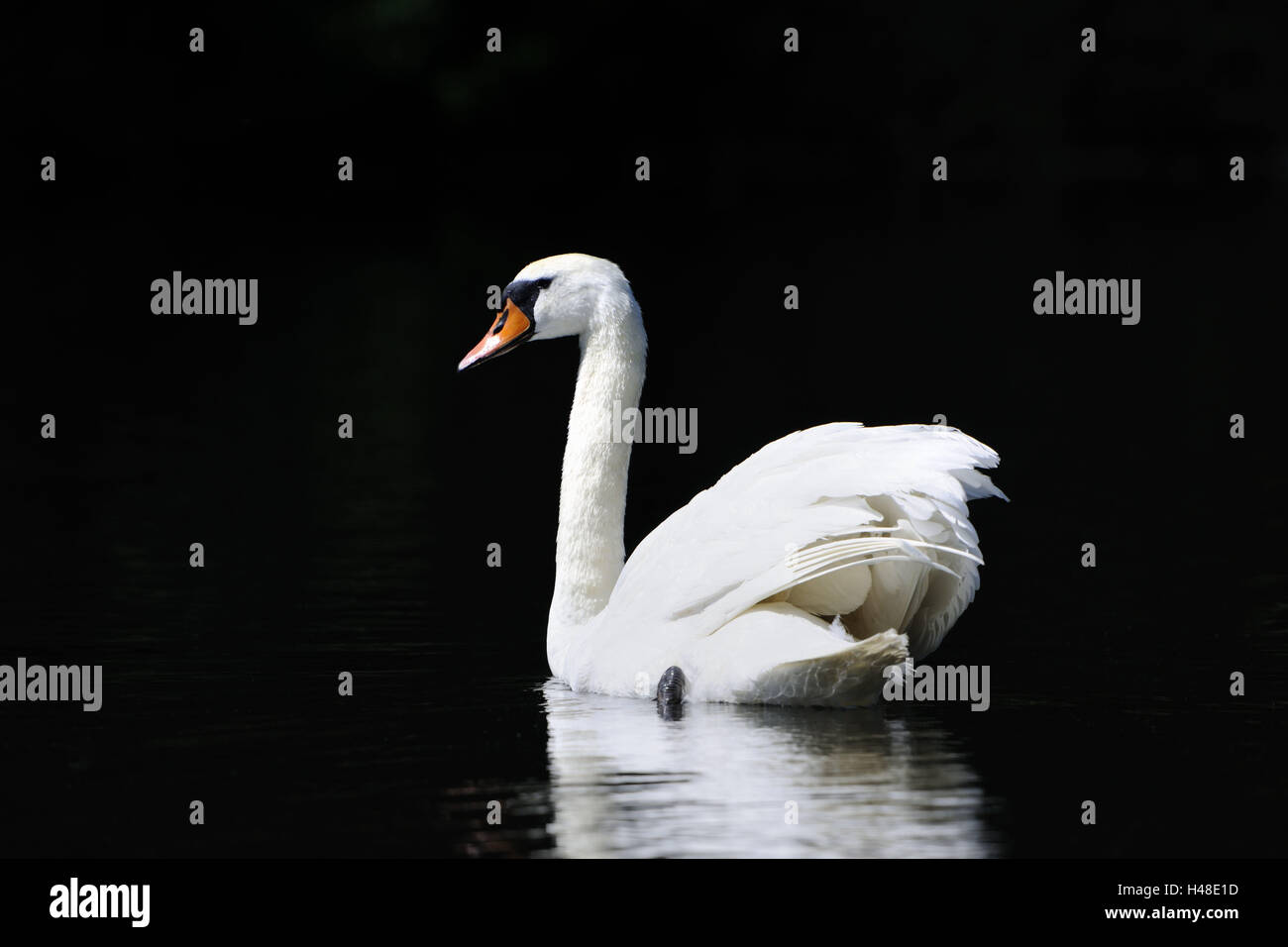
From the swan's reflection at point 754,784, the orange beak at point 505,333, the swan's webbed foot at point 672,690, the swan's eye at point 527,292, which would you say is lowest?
the swan's reflection at point 754,784

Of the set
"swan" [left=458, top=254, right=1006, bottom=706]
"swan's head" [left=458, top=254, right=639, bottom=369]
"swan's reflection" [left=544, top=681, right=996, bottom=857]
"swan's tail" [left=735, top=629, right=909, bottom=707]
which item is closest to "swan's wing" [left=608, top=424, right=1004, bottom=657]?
"swan" [left=458, top=254, right=1006, bottom=706]

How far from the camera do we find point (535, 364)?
78.4 feet

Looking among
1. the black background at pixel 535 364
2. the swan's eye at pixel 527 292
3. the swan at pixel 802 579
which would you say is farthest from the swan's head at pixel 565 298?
the black background at pixel 535 364

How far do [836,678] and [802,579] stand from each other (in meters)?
0.46

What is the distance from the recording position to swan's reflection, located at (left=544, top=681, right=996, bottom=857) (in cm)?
689

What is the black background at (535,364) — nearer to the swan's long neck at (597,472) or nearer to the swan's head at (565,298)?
the swan's long neck at (597,472)

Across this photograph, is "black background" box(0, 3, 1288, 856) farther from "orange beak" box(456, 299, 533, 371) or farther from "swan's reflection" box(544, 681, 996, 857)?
"orange beak" box(456, 299, 533, 371)

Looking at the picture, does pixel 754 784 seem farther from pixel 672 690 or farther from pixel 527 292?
pixel 527 292

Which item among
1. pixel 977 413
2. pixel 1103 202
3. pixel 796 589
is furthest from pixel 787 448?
pixel 1103 202

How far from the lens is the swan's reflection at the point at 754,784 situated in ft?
22.6

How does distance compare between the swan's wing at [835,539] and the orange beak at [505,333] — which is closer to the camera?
the swan's wing at [835,539]

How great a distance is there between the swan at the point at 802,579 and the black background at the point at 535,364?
1.85ft

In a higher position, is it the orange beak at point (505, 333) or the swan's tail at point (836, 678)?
the orange beak at point (505, 333)

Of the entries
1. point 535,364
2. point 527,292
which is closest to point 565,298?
point 527,292
